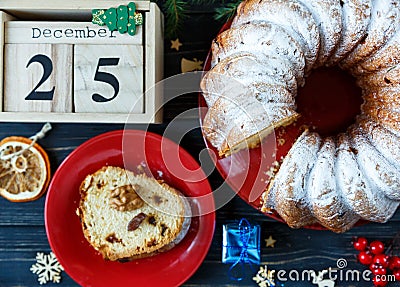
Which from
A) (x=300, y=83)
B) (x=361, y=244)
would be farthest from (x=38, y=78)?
(x=361, y=244)

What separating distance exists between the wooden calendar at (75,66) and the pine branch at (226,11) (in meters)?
0.20

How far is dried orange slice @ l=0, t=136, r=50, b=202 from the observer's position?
1.61 m

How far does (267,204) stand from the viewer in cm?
140

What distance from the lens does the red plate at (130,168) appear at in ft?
5.02

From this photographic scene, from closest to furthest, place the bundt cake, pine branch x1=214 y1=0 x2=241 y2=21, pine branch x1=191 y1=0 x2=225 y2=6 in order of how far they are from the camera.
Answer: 1. the bundt cake
2. pine branch x1=214 y1=0 x2=241 y2=21
3. pine branch x1=191 y1=0 x2=225 y2=6

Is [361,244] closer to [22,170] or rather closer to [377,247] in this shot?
[377,247]

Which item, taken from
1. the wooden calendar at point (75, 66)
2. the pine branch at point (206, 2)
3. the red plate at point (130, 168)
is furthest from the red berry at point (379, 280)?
the pine branch at point (206, 2)

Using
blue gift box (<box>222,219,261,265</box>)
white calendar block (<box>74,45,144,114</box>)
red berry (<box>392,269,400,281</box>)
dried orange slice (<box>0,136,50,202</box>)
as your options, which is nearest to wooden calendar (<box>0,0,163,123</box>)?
white calendar block (<box>74,45,144,114</box>)

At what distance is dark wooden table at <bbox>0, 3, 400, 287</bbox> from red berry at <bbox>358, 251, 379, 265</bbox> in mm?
35

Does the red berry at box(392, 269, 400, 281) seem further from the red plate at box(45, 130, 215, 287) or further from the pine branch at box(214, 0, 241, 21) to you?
the pine branch at box(214, 0, 241, 21)

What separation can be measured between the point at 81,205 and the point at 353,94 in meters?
0.76

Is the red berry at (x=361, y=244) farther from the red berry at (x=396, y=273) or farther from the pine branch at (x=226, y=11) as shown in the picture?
the pine branch at (x=226, y=11)

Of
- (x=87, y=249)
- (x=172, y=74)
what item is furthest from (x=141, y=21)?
(x=87, y=249)

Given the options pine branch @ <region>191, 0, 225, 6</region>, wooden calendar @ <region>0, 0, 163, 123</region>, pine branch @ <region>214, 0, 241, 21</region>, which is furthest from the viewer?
pine branch @ <region>191, 0, 225, 6</region>
